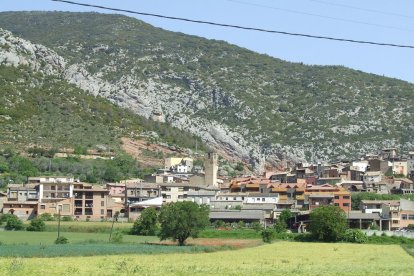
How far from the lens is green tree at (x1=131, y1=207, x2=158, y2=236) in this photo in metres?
82.0

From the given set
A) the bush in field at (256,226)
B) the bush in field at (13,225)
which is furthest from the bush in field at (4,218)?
the bush in field at (256,226)

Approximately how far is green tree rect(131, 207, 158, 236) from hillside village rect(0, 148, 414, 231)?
483 inches

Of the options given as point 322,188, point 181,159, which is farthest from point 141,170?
point 322,188

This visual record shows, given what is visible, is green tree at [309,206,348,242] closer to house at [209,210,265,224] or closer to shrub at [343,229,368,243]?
shrub at [343,229,368,243]

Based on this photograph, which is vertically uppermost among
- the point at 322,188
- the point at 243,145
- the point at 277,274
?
the point at 243,145

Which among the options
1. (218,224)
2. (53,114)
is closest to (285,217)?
(218,224)

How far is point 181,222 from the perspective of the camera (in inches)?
2785

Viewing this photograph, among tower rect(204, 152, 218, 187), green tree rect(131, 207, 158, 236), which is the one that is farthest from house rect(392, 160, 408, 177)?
green tree rect(131, 207, 158, 236)

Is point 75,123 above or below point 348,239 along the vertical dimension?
above

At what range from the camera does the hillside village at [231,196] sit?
96250 millimetres

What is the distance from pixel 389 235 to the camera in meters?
79.8

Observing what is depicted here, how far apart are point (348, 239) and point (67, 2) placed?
5804 centimetres

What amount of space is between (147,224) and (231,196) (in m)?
28.7

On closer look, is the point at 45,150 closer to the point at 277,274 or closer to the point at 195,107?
the point at 195,107
